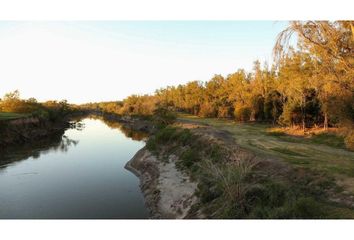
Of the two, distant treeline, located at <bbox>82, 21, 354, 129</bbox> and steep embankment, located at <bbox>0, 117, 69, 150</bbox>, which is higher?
distant treeline, located at <bbox>82, 21, 354, 129</bbox>

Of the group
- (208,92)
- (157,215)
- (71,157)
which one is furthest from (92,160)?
(208,92)

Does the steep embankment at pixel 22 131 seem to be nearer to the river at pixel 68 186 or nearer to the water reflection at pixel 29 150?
the water reflection at pixel 29 150

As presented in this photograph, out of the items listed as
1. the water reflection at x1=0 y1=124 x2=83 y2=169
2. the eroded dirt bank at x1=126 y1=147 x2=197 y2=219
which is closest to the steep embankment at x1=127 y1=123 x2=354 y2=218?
the eroded dirt bank at x1=126 y1=147 x2=197 y2=219

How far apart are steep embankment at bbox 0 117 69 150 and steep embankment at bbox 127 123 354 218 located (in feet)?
112

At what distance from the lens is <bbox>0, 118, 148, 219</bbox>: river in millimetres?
20172

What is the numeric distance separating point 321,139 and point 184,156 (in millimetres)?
17603

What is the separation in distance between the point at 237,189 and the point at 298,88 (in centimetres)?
3282

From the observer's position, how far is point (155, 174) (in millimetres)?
27891

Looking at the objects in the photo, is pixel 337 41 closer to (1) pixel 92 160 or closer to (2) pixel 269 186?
(2) pixel 269 186

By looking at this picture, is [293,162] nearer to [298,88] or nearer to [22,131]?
[298,88]

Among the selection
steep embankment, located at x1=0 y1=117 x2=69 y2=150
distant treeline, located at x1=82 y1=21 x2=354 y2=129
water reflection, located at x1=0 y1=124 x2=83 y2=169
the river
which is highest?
distant treeline, located at x1=82 y1=21 x2=354 y2=129

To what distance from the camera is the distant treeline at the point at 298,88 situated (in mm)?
10875

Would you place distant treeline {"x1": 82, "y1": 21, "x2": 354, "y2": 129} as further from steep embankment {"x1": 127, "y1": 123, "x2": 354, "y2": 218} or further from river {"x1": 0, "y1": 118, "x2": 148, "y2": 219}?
river {"x1": 0, "y1": 118, "x2": 148, "y2": 219}

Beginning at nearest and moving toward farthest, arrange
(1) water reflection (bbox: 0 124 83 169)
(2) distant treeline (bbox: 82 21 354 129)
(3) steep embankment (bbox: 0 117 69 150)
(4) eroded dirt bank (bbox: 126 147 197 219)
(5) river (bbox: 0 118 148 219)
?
(2) distant treeline (bbox: 82 21 354 129), (4) eroded dirt bank (bbox: 126 147 197 219), (5) river (bbox: 0 118 148 219), (1) water reflection (bbox: 0 124 83 169), (3) steep embankment (bbox: 0 117 69 150)
